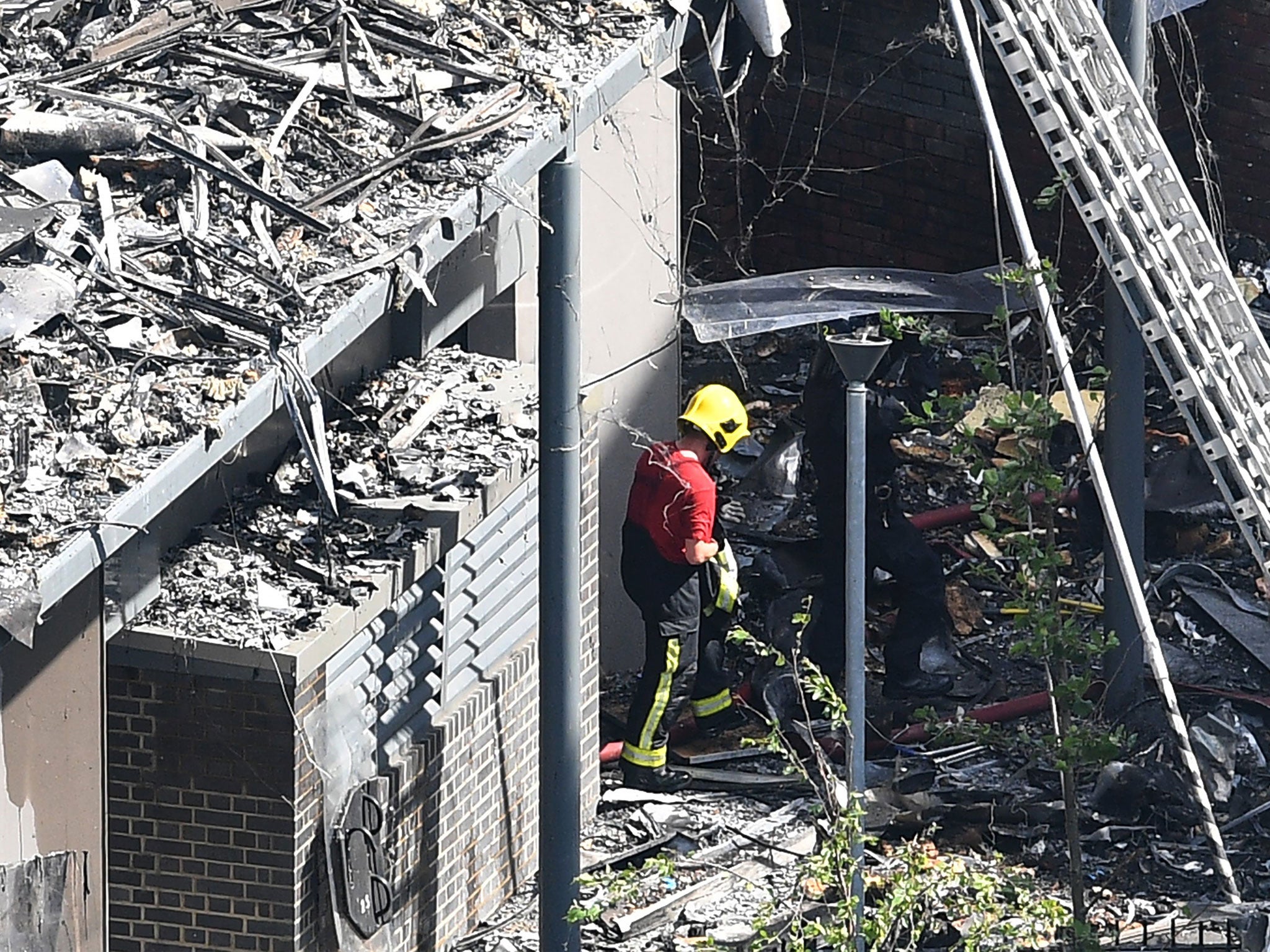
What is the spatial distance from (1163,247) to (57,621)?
15.5 ft

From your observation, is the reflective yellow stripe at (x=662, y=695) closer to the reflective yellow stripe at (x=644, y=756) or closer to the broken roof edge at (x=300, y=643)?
the reflective yellow stripe at (x=644, y=756)

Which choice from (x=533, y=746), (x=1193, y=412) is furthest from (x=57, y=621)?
(x=1193, y=412)

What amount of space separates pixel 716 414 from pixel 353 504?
78.3 inches

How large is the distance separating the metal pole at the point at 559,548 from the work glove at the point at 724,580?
1.96m

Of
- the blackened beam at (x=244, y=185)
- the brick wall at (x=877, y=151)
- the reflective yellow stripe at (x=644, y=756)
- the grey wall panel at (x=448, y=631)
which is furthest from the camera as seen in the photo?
the brick wall at (x=877, y=151)

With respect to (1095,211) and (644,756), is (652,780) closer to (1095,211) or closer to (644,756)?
(644,756)

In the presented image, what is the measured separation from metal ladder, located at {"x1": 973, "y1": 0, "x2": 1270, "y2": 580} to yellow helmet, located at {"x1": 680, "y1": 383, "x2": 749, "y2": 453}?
1.64m

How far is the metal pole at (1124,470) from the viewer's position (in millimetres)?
10047

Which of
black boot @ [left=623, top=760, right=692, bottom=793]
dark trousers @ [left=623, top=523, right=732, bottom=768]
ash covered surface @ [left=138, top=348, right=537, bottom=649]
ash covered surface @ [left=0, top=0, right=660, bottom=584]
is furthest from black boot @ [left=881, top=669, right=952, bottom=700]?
ash covered surface @ [left=0, top=0, right=660, bottom=584]

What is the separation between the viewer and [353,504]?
8008mm

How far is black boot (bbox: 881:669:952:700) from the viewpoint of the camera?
1044 centimetres

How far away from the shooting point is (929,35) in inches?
542

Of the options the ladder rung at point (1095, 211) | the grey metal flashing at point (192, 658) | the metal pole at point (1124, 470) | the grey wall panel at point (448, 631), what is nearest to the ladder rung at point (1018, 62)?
the ladder rung at point (1095, 211)

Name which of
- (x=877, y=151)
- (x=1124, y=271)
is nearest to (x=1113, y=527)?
(x=1124, y=271)
